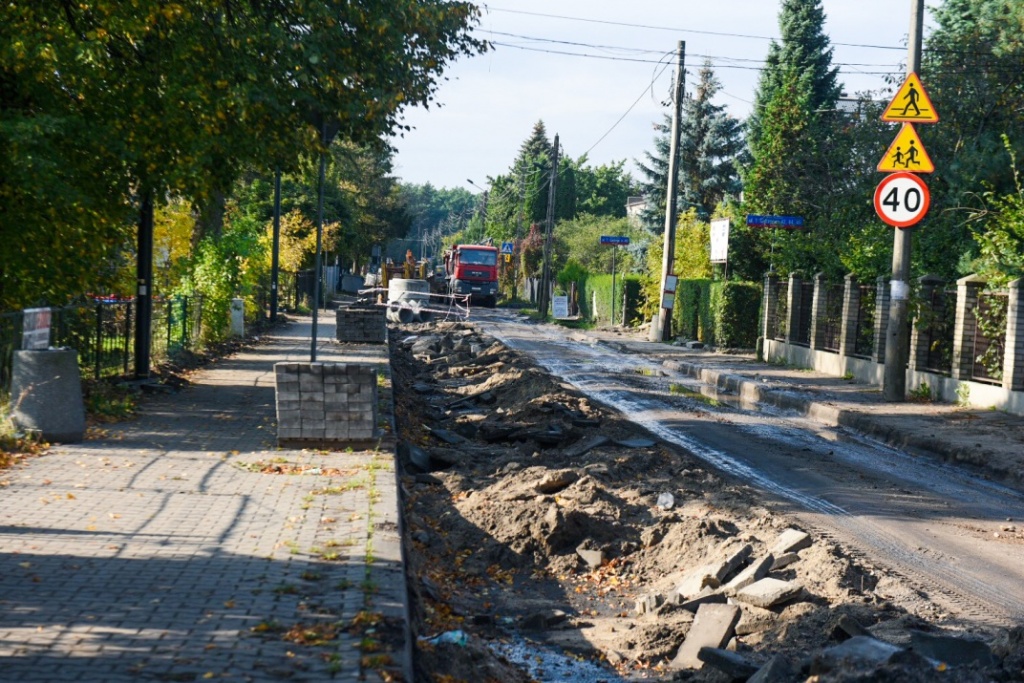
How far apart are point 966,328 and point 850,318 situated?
5.36m

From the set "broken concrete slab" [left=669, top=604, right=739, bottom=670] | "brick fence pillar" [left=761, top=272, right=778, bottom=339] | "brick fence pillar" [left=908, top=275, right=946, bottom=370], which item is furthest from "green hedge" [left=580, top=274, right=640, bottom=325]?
"broken concrete slab" [left=669, top=604, right=739, bottom=670]

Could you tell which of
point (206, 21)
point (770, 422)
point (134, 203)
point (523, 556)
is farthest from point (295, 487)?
point (770, 422)

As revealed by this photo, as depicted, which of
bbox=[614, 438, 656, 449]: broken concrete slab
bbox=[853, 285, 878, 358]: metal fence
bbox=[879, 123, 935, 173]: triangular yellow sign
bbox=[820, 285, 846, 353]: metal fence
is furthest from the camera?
bbox=[820, 285, 846, 353]: metal fence

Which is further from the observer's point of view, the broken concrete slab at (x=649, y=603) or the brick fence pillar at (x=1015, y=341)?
the brick fence pillar at (x=1015, y=341)

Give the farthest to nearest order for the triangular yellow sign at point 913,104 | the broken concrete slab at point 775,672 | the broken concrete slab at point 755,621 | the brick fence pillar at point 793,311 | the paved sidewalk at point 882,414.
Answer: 1. the brick fence pillar at point 793,311
2. the triangular yellow sign at point 913,104
3. the paved sidewalk at point 882,414
4. the broken concrete slab at point 755,621
5. the broken concrete slab at point 775,672

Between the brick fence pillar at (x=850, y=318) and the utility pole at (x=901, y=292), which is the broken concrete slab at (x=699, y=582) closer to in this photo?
the utility pole at (x=901, y=292)

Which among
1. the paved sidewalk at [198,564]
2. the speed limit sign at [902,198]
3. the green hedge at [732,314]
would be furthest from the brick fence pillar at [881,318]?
the paved sidewalk at [198,564]

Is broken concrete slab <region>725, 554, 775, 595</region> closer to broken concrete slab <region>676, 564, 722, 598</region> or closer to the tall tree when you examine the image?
broken concrete slab <region>676, 564, 722, 598</region>

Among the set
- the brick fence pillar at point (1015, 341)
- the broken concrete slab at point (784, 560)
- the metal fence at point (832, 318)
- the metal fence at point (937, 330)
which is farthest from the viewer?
the metal fence at point (832, 318)

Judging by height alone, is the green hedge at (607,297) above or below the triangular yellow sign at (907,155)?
below

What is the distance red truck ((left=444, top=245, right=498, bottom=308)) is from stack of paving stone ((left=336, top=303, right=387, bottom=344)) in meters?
33.4

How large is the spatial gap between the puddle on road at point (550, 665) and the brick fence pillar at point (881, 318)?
55.5 ft

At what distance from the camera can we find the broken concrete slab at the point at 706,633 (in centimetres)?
629

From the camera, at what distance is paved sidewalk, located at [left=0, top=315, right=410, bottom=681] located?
17.0 feet
